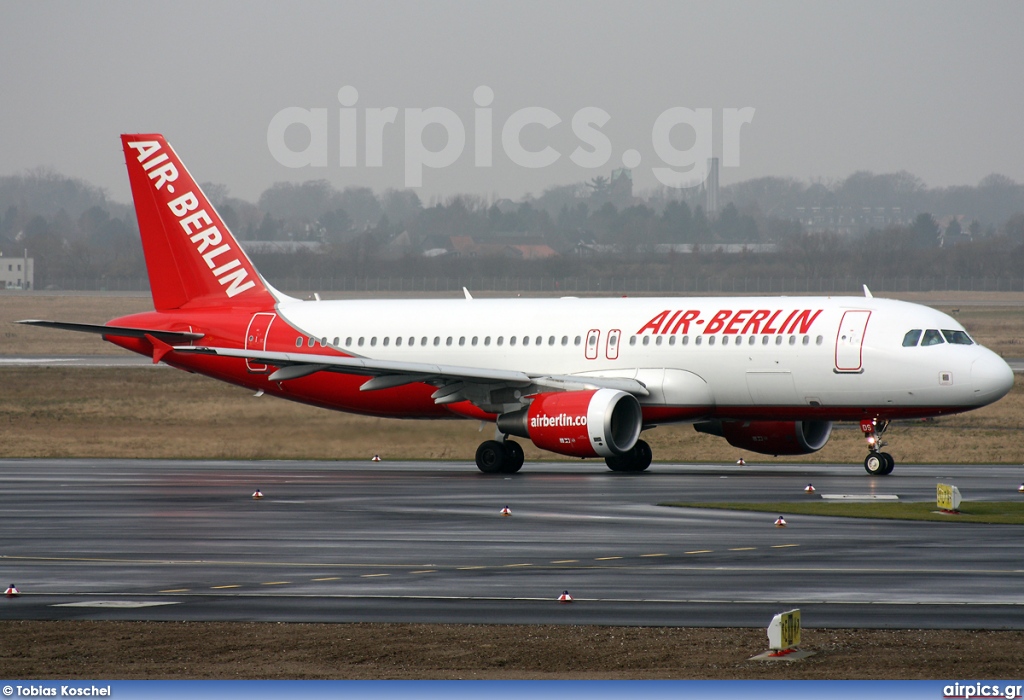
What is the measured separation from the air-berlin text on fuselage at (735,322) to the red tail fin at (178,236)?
40.0 ft

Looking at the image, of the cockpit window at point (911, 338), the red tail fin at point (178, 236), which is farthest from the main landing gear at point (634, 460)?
the red tail fin at point (178, 236)

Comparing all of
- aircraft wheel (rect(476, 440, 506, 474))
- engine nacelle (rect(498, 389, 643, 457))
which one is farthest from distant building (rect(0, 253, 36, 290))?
engine nacelle (rect(498, 389, 643, 457))

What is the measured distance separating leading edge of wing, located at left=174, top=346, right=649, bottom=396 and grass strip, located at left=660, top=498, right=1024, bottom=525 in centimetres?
874

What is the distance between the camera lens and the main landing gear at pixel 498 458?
3650cm

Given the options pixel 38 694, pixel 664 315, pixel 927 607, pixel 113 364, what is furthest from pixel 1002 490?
pixel 113 364

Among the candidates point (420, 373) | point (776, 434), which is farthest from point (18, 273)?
point (776, 434)

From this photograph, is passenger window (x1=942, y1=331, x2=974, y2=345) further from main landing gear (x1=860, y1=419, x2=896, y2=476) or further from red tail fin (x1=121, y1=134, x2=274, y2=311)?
red tail fin (x1=121, y1=134, x2=274, y2=311)

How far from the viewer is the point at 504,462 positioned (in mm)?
36562

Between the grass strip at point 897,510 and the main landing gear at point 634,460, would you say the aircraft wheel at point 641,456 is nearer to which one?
the main landing gear at point 634,460

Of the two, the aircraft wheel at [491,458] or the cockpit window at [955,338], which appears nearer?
the cockpit window at [955,338]

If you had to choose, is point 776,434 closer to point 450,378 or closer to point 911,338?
point 911,338

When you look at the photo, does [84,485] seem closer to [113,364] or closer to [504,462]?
[504,462]

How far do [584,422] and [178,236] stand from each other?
15326 mm

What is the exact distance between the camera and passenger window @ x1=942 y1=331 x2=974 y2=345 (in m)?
34.1
